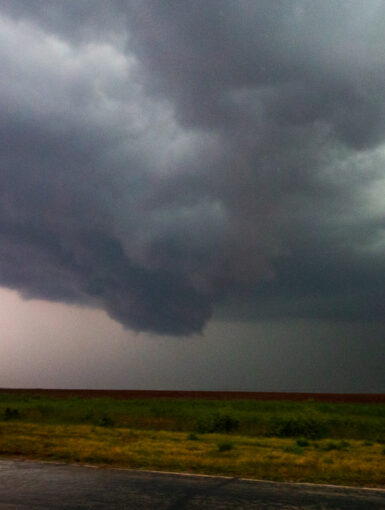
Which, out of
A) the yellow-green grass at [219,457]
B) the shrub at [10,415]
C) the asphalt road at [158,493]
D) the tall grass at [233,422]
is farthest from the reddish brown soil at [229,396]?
the asphalt road at [158,493]

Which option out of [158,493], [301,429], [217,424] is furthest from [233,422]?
[158,493]

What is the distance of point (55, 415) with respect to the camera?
5053 centimetres

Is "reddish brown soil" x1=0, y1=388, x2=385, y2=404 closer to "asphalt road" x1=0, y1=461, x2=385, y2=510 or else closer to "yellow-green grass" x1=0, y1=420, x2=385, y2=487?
"yellow-green grass" x1=0, y1=420, x2=385, y2=487

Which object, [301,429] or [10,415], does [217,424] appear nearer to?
[301,429]

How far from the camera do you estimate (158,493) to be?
971 centimetres

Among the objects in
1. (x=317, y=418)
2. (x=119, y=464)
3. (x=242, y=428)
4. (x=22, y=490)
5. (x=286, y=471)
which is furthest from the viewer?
(x=242, y=428)

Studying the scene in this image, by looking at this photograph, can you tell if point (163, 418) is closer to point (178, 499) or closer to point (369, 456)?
point (369, 456)

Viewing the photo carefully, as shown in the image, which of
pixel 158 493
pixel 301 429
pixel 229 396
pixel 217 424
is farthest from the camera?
pixel 229 396

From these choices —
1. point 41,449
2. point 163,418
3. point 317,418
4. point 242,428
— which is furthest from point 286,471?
point 163,418

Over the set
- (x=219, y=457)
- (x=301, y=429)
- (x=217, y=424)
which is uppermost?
(x=217, y=424)

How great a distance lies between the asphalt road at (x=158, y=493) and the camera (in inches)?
347

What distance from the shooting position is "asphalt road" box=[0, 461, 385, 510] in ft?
28.9

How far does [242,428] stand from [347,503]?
28774 mm

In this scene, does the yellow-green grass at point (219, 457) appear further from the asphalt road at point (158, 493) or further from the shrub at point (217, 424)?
the shrub at point (217, 424)
